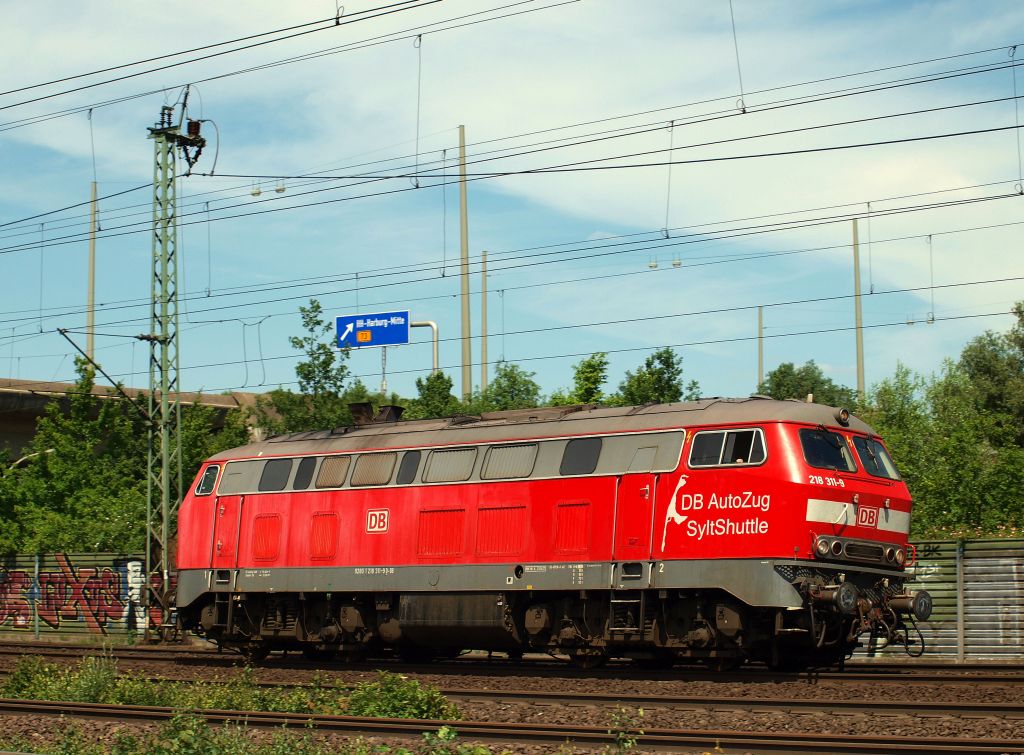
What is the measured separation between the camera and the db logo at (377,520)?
75.8 ft

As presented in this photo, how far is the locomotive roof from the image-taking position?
19.5 meters

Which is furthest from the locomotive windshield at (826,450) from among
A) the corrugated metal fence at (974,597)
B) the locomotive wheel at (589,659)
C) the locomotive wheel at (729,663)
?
the corrugated metal fence at (974,597)

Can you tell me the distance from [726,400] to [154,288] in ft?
56.3

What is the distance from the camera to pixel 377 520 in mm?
23234

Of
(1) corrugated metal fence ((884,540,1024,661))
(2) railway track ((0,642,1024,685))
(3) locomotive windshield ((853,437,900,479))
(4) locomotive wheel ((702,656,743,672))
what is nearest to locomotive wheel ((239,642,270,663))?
(2) railway track ((0,642,1024,685))

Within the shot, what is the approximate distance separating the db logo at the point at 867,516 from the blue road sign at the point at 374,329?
32266 mm

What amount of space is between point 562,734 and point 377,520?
1015 centimetres

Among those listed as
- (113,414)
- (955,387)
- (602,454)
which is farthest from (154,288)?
(955,387)

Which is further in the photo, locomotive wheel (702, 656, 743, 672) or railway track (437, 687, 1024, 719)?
locomotive wheel (702, 656, 743, 672)

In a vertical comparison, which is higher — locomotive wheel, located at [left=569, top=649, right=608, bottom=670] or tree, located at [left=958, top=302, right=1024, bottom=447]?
tree, located at [left=958, top=302, right=1024, bottom=447]

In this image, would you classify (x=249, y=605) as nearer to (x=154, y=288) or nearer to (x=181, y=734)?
(x=154, y=288)

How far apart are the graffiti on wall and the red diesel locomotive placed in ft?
31.5

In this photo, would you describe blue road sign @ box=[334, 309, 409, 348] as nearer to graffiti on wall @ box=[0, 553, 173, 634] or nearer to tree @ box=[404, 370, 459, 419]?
tree @ box=[404, 370, 459, 419]

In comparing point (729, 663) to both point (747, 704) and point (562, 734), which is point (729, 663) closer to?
point (747, 704)
